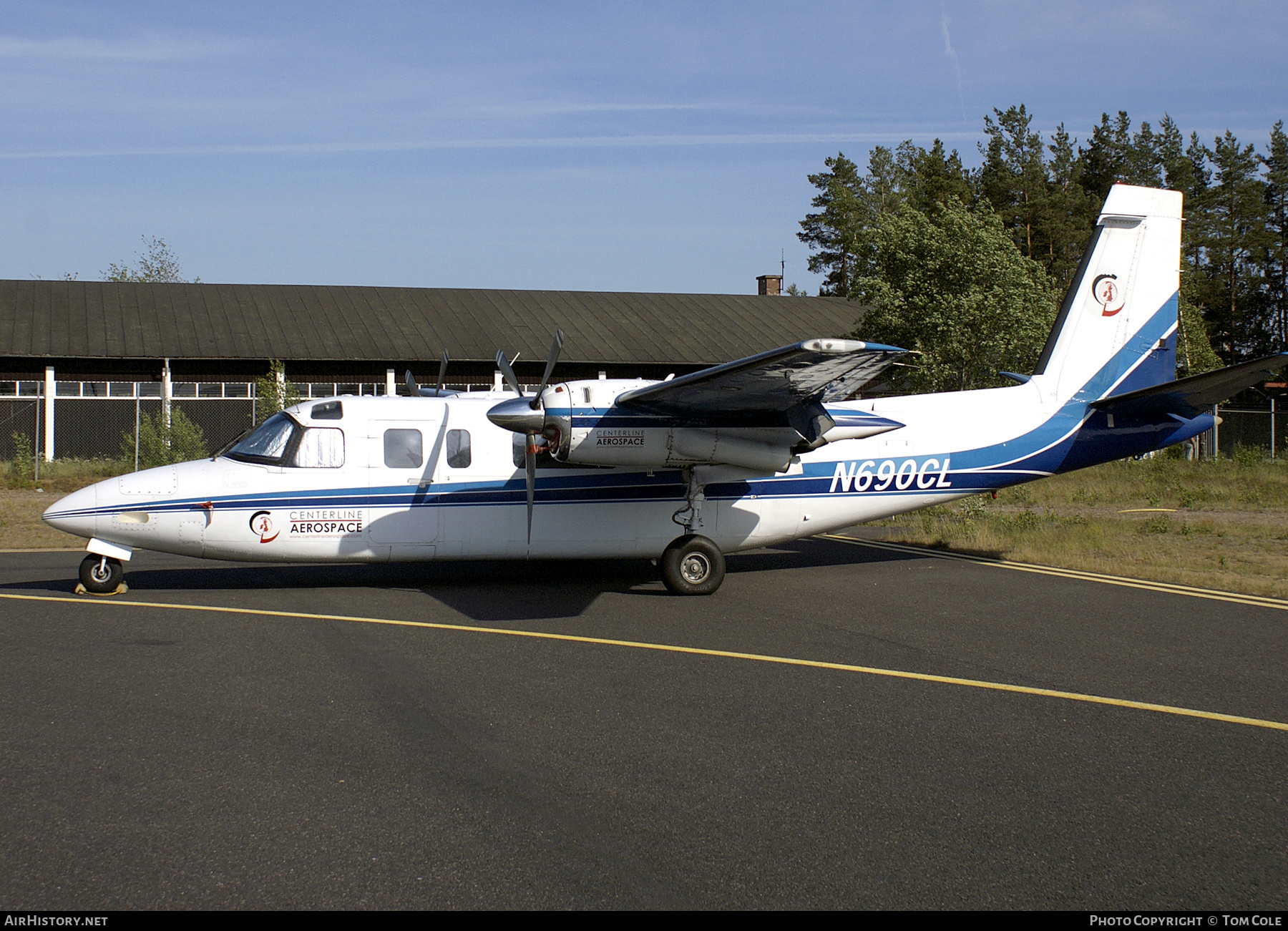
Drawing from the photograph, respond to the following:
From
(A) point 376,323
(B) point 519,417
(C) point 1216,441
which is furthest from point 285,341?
(C) point 1216,441

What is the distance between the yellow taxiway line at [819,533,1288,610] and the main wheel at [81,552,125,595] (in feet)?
37.7

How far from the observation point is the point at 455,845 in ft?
15.4

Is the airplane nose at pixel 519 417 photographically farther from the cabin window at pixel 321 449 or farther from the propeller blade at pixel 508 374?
the cabin window at pixel 321 449

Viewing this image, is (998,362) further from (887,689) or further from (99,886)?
(99,886)

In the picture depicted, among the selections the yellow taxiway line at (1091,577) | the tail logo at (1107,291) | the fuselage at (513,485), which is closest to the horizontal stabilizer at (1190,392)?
the fuselage at (513,485)

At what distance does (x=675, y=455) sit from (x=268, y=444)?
509 centimetres

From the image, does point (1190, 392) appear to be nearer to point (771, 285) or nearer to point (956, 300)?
point (956, 300)

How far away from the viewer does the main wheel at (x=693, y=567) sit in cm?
1217

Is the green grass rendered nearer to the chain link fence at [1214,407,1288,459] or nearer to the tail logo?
the tail logo

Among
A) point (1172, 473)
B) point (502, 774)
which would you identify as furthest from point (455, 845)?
point (1172, 473)

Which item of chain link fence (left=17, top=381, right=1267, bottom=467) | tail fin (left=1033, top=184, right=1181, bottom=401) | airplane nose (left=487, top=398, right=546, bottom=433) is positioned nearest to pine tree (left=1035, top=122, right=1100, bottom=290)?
chain link fence (left=17, top=381, right=1267, bottom=467)

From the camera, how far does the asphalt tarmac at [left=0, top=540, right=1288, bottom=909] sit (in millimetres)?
4383

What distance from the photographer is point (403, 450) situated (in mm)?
12352

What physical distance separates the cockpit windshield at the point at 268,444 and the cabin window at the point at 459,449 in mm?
1940
